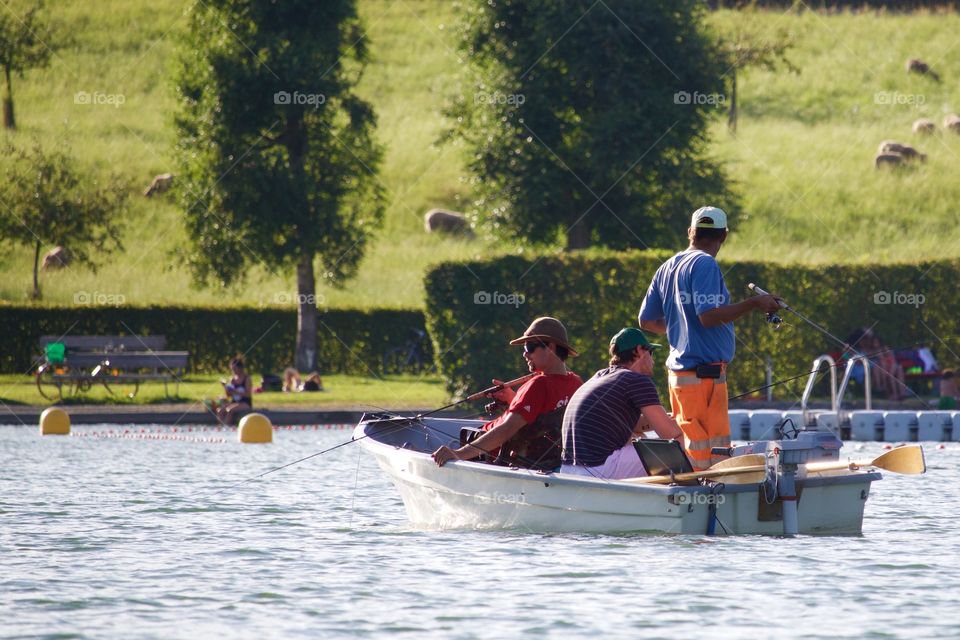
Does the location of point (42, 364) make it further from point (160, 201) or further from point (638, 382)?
point (160, 201)

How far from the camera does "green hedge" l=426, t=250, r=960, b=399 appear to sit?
1051 inches

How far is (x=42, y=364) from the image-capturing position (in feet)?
105

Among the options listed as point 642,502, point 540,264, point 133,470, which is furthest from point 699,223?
point 540,264

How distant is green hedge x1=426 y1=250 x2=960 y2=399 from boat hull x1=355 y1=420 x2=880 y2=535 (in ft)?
46.7

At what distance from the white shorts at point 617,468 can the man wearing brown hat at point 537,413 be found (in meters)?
0.60

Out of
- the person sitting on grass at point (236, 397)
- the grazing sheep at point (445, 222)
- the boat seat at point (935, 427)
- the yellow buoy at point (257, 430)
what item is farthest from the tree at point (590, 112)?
the grazing sheep at point (445, 222)

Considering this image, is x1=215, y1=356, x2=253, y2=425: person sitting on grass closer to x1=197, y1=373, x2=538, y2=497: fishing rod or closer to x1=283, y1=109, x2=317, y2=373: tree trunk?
x1=197, y1=373, x2=538, y2=497: fishing rod

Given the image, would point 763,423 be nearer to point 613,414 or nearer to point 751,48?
point 613,414

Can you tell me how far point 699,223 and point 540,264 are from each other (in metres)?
15.9

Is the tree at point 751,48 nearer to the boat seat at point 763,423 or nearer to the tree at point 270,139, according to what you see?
the tree at point 270,139

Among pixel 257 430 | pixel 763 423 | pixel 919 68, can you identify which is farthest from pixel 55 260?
pixel 919 68

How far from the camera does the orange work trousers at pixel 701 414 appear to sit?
11219mm

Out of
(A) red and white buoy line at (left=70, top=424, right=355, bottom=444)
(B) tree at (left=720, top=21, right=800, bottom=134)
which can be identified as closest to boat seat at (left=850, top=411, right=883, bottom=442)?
(A) red and white buoy line at (left=70, top=424, right=355, bottom=444)

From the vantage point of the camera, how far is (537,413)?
38.9ft
